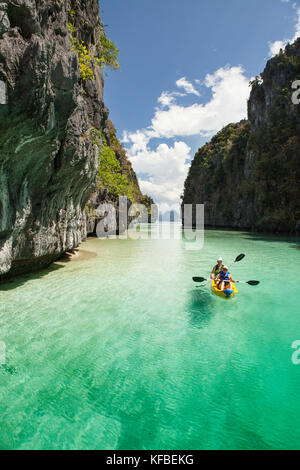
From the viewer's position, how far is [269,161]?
122 feet

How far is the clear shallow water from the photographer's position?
10.3 feet

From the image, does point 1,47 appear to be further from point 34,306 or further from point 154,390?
point 154,390

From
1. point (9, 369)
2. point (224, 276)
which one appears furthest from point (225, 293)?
point (9, 369)

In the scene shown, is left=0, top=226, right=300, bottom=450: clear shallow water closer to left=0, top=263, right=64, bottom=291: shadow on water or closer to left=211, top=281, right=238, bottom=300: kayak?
left=0, top=263, right=64, bottom=291: shadow on water

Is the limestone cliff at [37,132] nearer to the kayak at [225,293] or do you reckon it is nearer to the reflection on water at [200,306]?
Answer: the reflection on water at [200,306]

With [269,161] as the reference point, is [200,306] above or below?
below

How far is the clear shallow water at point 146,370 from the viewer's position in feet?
10.3

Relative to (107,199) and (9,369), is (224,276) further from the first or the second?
(107,199)

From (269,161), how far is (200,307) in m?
37.6

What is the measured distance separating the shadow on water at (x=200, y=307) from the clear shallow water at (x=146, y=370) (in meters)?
0.03

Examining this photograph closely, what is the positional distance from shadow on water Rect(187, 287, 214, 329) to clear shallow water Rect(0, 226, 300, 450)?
33mm

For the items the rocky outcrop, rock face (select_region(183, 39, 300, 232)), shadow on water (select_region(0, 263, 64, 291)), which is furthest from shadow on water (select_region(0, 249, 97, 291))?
rock face (select_region(183, 39, 300, 232))

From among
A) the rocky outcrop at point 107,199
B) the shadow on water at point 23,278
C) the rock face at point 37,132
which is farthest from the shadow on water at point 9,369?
the rocky outcrop at point 107,199

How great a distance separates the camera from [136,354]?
16.2 ft
